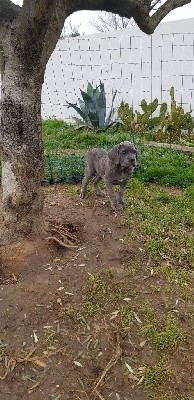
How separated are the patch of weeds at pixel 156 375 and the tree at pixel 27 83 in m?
1.58

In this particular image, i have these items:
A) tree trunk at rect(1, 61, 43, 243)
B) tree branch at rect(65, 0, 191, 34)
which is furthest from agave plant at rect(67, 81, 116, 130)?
tree trunk at rect(1, 61, 43, 243)

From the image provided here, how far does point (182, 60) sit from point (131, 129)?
5.96 ft

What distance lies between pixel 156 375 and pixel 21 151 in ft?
6.31

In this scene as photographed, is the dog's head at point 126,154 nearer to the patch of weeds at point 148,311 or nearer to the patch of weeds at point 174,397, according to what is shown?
the patch of weeds at point 148,311

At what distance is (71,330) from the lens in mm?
3252

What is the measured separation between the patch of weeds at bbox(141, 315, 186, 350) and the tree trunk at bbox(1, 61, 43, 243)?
133 cm

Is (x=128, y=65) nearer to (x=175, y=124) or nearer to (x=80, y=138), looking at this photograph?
(x=80, y=138)

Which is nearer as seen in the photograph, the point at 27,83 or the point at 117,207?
the point at 27,83

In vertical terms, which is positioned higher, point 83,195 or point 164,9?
point 164,9

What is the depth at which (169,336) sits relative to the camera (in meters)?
3.18

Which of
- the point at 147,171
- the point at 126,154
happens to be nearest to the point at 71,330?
the point at 126,154

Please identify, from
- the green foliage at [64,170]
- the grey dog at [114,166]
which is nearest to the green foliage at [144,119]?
the green foliage at [64,170]

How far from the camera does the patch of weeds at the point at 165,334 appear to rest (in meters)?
3.13

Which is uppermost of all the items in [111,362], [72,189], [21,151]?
[21,151]
